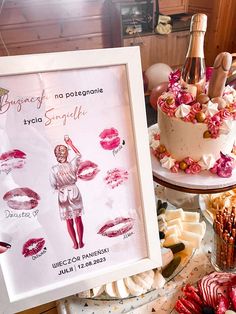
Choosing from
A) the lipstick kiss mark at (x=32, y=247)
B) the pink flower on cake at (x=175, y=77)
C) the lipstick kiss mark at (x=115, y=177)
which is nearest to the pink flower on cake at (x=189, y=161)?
the pink flower on cake at (x=175, y=77)

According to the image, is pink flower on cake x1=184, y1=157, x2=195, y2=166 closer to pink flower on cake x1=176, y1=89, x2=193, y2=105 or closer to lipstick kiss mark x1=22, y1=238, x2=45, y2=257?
pink flower on cake x1=176, y1=89, x2=193, y2=105

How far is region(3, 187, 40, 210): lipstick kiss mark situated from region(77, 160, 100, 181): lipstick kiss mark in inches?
2.8

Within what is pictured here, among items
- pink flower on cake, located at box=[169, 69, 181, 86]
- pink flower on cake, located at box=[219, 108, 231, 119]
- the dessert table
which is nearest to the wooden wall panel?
pink flower on cake, located at box=[169, 69, 181, 86]

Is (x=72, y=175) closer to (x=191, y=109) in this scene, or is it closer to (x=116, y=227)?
(x=116, y=227)

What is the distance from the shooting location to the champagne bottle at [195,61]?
0.64 m

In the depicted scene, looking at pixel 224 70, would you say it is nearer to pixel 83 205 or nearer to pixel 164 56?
pixel 83 205

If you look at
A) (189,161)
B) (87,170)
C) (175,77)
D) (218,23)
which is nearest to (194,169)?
(189,161)

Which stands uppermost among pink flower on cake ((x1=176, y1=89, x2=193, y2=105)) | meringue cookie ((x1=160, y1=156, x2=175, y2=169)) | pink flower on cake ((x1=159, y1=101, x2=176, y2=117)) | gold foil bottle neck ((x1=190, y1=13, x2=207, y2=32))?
gold foil bottle neck ((x1=190, y1=13, x2=207, y2=32))

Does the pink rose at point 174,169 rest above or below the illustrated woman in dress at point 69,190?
below

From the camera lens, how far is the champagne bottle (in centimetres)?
64

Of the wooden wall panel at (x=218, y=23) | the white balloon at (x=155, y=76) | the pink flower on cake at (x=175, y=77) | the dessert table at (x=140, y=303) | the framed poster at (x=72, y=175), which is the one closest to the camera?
the framed poster at (x=72, y=175)

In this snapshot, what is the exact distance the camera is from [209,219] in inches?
26.9

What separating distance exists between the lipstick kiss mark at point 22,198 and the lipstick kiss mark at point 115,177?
0.35ft

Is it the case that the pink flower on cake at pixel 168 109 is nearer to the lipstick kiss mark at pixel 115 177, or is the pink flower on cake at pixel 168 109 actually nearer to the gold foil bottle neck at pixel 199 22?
the gold foil bottle neck at pixel 199 22
